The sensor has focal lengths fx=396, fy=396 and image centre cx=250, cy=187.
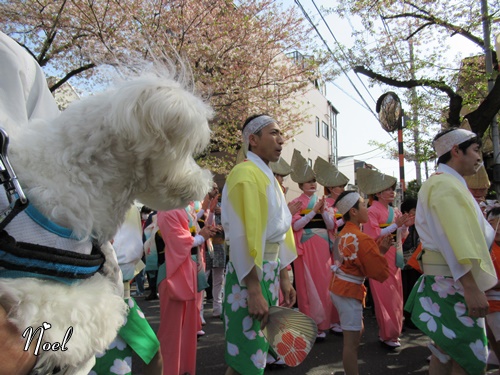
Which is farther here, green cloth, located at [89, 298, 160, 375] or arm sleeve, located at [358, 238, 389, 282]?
arm sleeve, located at [358, 238, 389, 282]

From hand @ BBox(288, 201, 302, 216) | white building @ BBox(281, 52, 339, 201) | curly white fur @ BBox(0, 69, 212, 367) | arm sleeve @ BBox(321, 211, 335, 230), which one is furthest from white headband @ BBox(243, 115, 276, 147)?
white building @ BBox(281, 52, 339, 201)

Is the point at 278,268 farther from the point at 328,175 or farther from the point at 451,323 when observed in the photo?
the point at 328,175

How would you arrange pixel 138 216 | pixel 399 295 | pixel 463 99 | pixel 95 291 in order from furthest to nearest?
pixel 463 99 < pixel 399 295 < pixel 138 216 < pixel 95 291

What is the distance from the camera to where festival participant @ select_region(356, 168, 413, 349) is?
4.54 m

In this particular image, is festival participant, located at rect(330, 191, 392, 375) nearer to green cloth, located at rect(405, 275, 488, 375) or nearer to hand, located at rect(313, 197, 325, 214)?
green cloth, located at rect(405, 275, 488, 375)

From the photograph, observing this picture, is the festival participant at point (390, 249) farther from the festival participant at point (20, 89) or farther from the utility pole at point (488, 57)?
the festival participant at point (20, 89)

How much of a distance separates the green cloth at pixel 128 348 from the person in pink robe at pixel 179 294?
3.79 feet

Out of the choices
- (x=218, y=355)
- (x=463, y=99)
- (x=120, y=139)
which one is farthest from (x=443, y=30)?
(x=120, y=139)

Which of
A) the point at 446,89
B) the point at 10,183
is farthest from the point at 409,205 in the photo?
the point at 10,183

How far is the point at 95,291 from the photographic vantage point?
2.66 ft

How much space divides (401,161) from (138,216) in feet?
22.4

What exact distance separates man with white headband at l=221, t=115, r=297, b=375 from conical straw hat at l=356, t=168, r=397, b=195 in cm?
327

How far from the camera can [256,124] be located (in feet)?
9.53

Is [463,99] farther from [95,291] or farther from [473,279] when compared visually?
[95,291]
